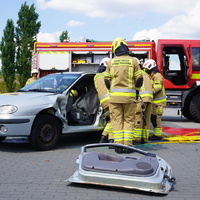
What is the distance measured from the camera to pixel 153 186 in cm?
423

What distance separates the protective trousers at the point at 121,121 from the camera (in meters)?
6.67

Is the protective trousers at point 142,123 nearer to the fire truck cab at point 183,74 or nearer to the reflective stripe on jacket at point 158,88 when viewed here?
the reflective stripe on jacket at point 158,88

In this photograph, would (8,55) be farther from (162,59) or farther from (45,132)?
(45,132)

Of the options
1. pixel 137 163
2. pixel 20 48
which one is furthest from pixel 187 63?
pixel 20 48

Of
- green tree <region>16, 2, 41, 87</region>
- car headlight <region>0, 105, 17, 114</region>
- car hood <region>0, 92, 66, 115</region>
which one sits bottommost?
car headlight <region>0, 105, 17, 114</region>

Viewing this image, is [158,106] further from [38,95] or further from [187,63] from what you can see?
[187,63]

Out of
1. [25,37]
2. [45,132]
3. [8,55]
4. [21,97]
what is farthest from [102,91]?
[25,37]

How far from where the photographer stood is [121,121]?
22.1 ft

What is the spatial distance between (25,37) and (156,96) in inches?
1389

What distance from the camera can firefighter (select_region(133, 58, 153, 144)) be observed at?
7633mm

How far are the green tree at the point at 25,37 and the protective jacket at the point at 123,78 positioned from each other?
33.7 meters

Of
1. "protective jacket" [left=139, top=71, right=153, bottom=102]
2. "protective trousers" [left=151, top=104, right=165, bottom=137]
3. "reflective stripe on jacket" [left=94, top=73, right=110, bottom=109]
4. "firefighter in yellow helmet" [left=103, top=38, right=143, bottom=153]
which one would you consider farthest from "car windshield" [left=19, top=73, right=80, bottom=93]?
"protective trousers" [left=151, top=104, right=165, bottom=137]

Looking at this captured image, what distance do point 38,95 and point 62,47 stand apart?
22.6 feet

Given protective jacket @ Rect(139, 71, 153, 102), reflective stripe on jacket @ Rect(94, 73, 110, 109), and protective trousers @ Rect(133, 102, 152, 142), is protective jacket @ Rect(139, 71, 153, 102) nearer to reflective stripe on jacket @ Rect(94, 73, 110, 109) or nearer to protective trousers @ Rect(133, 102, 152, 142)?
protective trousers @ Rect(133, 102, 152, 142)
